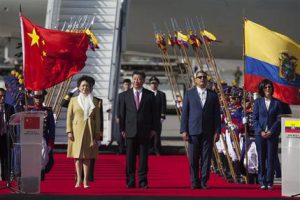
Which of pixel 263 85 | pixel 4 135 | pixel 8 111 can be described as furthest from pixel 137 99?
pixel 4 135

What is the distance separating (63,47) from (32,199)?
345cm

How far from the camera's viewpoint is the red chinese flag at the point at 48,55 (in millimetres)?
11914

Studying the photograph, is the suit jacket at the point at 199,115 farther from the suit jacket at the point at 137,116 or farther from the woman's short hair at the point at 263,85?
the woman's short hair at the point at 263,85

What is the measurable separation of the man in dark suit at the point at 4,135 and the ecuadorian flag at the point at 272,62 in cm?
348

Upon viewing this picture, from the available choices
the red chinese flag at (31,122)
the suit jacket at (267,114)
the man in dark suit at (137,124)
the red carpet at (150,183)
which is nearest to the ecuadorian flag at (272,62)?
the suit jacket at (267,114)

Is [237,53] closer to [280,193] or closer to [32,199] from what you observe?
[280,193]

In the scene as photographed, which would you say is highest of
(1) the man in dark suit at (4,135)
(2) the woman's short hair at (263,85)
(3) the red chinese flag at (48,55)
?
(3) the red chinese flag at (48,55)

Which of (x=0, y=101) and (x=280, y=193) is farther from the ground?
(x=0, y=101)

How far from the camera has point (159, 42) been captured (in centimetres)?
1627

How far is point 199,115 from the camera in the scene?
12.2 metres

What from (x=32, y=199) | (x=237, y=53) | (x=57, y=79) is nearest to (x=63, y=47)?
(x=57, y=79)

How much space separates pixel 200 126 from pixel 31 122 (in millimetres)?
2430

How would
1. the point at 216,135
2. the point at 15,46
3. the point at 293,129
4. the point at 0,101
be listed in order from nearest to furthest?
the point at 293,129, the point at 216,135, the point at 0,101, the point at 15,46

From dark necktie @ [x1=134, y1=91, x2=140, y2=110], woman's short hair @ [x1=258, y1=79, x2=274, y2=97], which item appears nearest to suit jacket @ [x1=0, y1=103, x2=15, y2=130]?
dark necktie @ [x1=134, y1=91, x2=140, y2=110]
